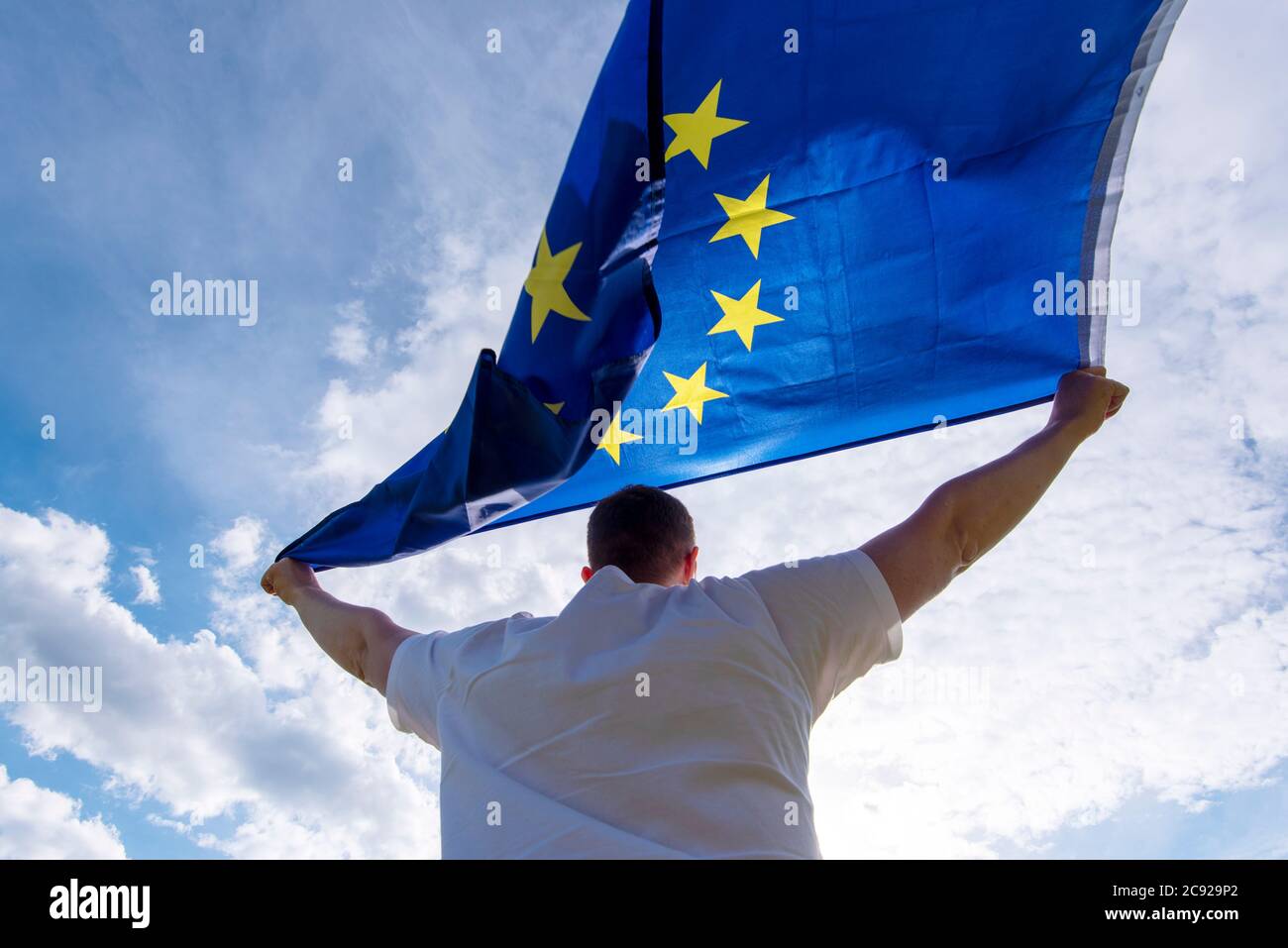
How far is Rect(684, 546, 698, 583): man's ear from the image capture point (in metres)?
3.71

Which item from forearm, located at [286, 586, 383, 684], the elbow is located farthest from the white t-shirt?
forearm, located at [286, 586, 383, 684]

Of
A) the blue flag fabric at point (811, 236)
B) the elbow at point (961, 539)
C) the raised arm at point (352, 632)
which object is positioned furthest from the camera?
the blue flag fabric at point (811, 236)

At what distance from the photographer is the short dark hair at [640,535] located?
11.6 ft

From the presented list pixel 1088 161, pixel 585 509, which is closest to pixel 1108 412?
pixel 1088 161

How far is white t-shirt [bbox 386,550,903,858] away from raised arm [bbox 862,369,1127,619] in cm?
16

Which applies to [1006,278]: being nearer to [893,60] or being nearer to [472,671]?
[893,60]

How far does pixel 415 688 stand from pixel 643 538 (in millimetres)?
990

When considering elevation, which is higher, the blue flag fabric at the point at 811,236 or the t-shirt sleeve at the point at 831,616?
the blue flag fabric at the point at 811,236

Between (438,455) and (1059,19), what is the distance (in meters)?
4.24

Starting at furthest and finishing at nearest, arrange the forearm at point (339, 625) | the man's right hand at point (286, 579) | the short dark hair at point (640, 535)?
the man's right hand at point (286, 579)
the forearm at point (339, 625)
the short dark hair at point (640, 535)

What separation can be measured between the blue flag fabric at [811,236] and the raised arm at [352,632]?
863mm

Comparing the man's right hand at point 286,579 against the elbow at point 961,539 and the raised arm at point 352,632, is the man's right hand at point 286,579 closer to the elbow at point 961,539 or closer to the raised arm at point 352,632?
the raised arm at point 352,632

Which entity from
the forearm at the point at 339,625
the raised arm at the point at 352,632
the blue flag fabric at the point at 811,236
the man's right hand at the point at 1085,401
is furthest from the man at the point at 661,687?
the blue flag fabric at the point at 811,236

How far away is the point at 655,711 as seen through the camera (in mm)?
2600
